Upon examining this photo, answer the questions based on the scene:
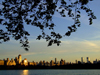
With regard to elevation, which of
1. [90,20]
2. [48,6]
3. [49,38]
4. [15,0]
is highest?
[15,0]

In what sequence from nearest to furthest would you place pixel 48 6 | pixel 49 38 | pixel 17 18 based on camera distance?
pixel 48 6, pixel 17 18, pixel 49 38

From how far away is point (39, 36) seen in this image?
323 inches

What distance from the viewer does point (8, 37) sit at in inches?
320

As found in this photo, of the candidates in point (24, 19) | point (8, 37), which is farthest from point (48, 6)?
point (8, 37)

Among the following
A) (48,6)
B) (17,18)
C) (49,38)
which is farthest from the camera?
(49,38)

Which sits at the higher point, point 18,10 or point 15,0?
point 15,0

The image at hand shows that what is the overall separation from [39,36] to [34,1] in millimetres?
2032

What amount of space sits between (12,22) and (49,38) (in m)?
2.32

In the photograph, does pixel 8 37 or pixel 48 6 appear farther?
pixel 8 37

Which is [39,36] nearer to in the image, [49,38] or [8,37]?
[49,38]

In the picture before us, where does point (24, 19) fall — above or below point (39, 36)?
above

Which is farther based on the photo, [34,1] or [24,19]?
[24,19]

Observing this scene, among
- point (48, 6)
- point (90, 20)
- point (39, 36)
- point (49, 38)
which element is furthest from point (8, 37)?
point (90, 20)

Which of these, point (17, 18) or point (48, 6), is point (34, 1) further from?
point (17, 18)
